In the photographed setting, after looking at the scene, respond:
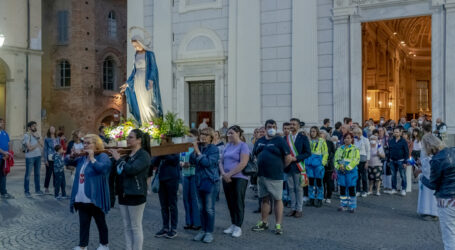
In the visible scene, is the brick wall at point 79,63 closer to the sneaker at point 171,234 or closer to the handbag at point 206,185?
the sneaker at point 171,234

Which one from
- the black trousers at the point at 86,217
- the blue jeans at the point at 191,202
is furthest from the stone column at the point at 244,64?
the black trousers at the point at 86,217

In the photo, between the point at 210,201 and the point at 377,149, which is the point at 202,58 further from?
the point at 210,201

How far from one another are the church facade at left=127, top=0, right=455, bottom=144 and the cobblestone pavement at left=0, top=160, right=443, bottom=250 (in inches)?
288

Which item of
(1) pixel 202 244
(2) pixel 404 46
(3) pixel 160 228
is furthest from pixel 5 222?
(2) pixel 404 46

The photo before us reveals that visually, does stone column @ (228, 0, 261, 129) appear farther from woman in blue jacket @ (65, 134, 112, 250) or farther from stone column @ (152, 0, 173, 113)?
woman in blue jacket @ (65, 134, 112, 250)

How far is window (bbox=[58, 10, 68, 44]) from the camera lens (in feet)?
106

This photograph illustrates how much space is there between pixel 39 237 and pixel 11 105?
21727 millimetres

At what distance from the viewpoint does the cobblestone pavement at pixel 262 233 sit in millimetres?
7285

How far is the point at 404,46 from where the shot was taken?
3297 cm

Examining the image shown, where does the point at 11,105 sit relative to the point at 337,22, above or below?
below

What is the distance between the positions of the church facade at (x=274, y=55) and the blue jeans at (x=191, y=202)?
10.7 m

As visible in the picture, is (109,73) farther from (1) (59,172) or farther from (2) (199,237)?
(2) (199,237)

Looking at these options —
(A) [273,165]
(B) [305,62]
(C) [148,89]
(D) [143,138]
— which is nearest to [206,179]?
(A) [273,165]

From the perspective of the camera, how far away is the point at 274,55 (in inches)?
747
